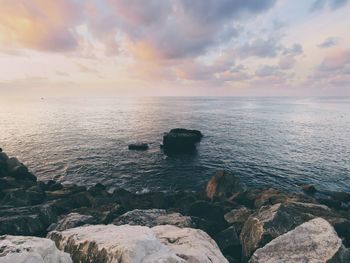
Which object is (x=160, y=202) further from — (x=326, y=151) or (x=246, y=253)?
(x=326, y=151)

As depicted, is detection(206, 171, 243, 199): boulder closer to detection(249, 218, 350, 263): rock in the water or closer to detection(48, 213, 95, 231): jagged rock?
detection(249, 218, 350, 263): rock in the water

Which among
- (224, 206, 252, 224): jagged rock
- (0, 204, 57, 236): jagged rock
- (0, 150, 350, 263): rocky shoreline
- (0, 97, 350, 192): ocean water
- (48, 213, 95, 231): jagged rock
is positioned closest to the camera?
(0, 150, 350, 263): rocky shoreline

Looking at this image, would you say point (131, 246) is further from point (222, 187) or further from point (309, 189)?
point (309, 189)

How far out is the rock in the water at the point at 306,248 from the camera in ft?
40.9

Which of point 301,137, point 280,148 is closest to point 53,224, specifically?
point 280,148

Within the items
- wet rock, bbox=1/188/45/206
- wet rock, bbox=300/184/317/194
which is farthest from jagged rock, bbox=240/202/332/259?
wet rock, bbox=1/188/45/206

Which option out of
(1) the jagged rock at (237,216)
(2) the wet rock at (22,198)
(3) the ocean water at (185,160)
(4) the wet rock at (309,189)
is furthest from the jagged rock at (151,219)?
(4) the wet rock at (309,189)

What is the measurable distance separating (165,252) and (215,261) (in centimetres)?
250

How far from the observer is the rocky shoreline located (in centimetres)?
894

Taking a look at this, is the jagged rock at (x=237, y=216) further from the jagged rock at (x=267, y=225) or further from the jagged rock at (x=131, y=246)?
the jagged rock at (x=131, y=246)

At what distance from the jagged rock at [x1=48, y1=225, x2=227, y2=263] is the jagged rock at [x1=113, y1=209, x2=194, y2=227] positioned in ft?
18.7

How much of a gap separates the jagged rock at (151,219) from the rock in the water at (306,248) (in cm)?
591

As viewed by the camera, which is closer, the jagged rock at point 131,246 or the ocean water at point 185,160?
the jagged rock at point 131,246

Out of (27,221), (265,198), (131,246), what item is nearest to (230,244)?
(131,246)
